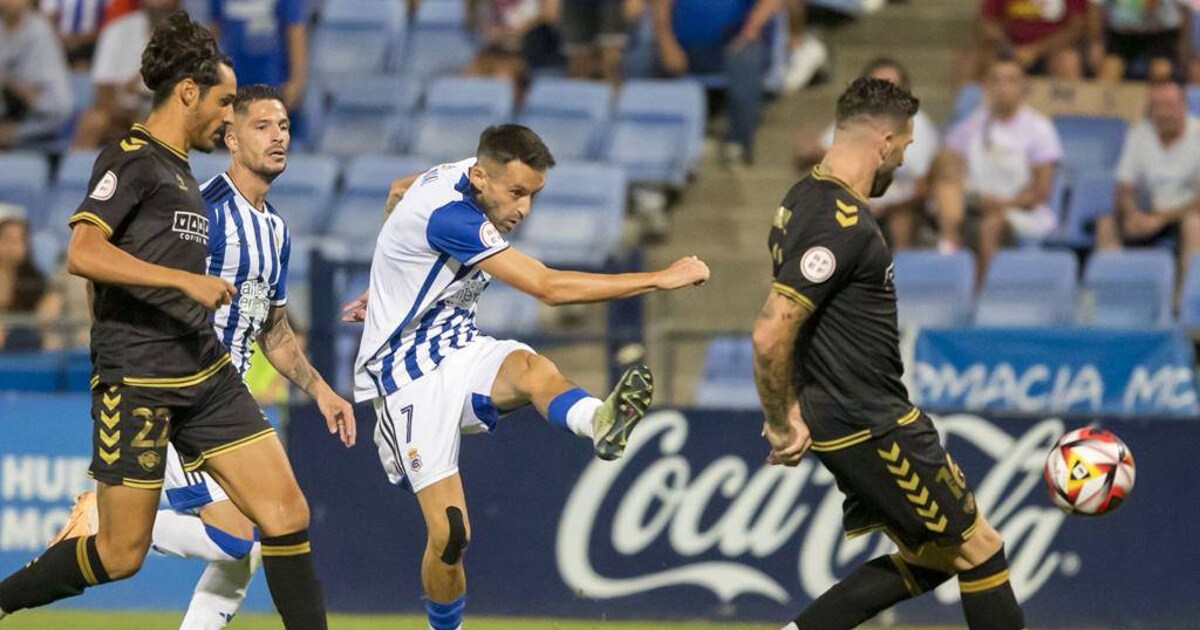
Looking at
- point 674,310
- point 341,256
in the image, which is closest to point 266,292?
point 674,310

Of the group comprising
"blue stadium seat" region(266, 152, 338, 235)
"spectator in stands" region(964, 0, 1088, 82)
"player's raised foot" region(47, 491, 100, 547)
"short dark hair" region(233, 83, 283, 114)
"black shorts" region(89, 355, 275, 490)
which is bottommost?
"player's raised foot" region(47, 491, 100, 547)

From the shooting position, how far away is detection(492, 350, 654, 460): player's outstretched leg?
7.60 metres

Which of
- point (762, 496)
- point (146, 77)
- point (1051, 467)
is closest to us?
point (146, 77)

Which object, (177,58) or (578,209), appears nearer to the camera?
(177,58)

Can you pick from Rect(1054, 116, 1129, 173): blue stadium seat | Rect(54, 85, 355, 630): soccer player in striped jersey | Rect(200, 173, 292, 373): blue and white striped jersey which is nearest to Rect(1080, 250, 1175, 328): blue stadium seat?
Rect(1054, 116, 1129, 173): blue stadium seat

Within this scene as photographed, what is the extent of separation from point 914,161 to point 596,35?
131 inches

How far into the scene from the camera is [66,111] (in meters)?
16.3

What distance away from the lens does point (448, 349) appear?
27.1ft

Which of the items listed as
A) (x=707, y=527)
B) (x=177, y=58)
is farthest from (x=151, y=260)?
(x=707, y=527)

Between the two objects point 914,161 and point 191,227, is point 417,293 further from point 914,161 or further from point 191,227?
point 914,161

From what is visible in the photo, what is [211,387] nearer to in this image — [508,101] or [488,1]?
[508,101]

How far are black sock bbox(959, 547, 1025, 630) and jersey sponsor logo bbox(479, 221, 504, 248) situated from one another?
219 centimetres

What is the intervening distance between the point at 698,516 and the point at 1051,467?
2981 mm

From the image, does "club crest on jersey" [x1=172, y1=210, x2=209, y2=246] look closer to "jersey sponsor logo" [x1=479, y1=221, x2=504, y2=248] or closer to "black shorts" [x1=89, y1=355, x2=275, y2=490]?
"black shorts" [x1=89, y1=355, x2=275, y2=490]
